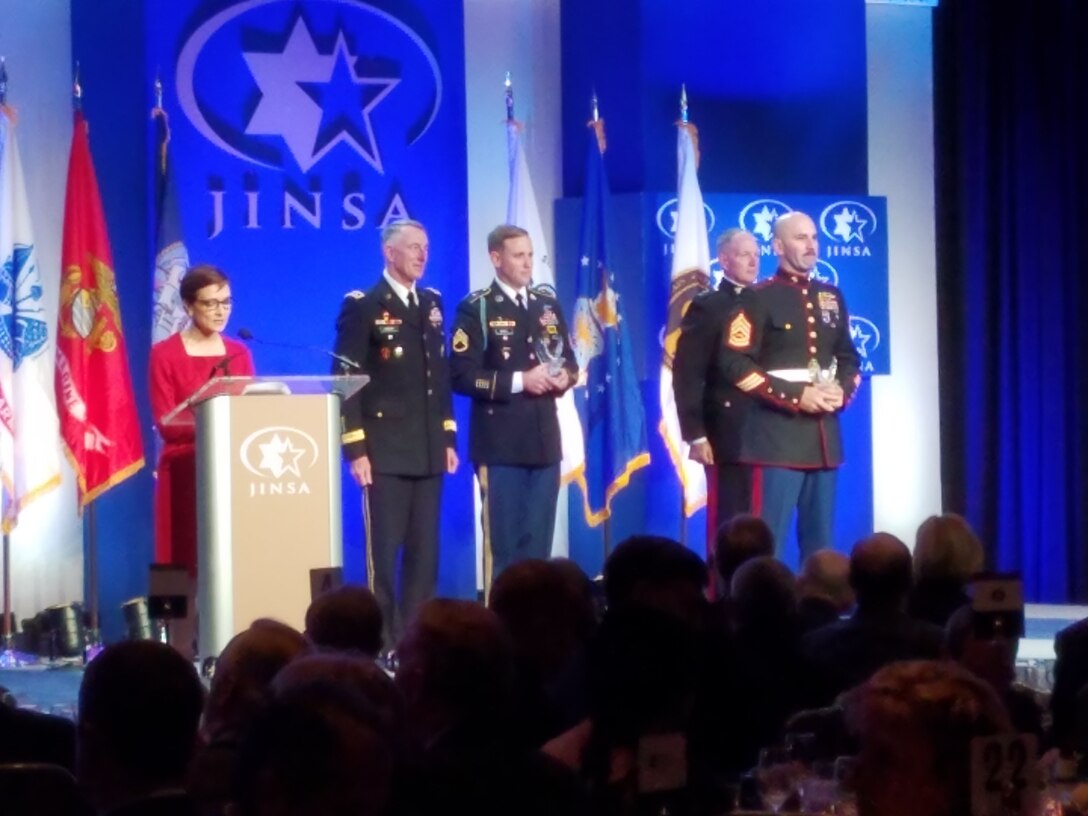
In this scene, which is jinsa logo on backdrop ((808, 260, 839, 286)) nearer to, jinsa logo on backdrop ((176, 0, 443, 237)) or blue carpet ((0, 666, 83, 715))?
jinsa logo on backdrop ((176, 0, 443, 237))

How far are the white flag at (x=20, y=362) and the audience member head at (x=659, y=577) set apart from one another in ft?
13.8

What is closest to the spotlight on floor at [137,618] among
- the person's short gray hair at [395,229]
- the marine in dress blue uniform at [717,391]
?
the person's short gray hair at [395,229]

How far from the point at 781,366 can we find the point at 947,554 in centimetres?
272

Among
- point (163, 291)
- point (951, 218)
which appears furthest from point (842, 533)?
point (163, 291)

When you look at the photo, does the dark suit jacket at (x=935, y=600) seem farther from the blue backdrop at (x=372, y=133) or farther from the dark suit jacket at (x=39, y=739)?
the blue backdrop at (x=372, y=133)

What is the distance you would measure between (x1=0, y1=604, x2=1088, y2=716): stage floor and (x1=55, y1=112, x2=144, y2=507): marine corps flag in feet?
2.59

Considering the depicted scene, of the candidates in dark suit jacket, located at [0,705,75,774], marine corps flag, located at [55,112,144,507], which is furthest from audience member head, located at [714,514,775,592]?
marine corps flag, located at [55,112,144,507]

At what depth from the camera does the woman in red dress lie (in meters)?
6.07

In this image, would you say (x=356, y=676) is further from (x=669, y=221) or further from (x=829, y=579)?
(x=669, y=221)

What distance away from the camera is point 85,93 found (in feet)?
25.5

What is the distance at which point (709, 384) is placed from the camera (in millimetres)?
6992

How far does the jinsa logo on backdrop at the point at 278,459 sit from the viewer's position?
559 cm

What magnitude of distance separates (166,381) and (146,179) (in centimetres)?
185

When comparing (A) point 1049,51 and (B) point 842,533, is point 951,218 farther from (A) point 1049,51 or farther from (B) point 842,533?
(B) point 842,533
